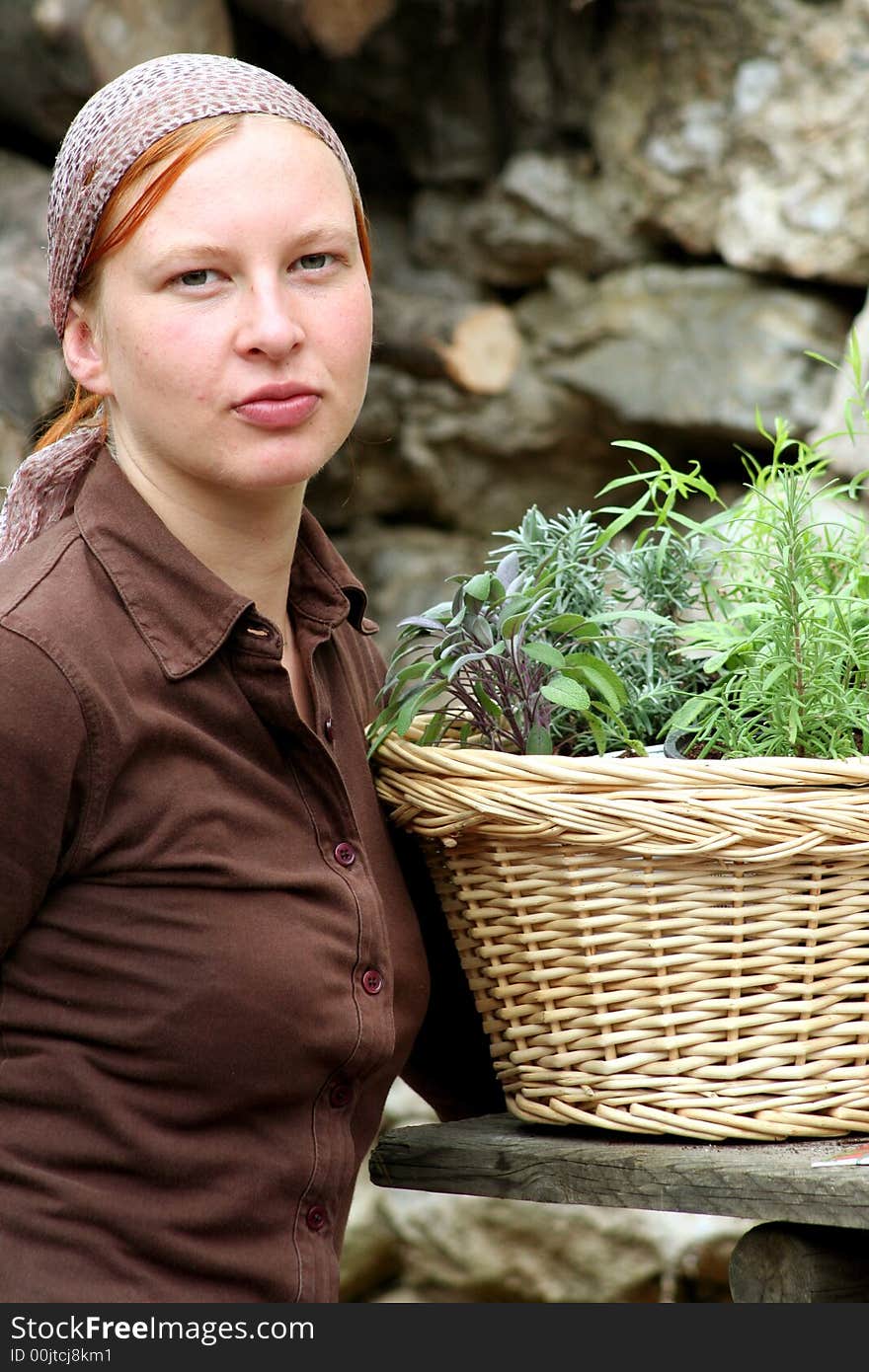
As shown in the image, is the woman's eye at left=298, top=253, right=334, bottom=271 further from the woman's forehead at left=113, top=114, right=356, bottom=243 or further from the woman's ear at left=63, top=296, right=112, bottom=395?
the woman's ear at left=63, top=296, right=112, bottom=395

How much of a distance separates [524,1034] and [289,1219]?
0.63 ft

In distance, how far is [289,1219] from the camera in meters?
0.92

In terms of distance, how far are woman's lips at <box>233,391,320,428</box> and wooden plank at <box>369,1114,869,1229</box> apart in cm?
49

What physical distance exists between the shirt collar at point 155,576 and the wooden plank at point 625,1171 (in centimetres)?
38

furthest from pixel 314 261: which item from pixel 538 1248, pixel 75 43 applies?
pixel 538 1248

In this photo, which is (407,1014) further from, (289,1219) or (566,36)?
(566,36)

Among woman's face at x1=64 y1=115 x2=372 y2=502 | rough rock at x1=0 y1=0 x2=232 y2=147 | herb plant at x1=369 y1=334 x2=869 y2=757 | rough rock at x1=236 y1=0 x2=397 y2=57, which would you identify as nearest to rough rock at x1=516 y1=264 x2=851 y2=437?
rough rock at x1=236 y1=0 x2=397 y2=57

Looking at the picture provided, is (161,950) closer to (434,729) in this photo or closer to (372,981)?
(372,981)

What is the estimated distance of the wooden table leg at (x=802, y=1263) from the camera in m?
0.92

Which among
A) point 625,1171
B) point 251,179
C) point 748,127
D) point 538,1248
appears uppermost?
point 251,179

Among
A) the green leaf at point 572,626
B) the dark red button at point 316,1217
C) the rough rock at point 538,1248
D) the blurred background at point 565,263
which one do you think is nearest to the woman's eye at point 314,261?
the green leaf at point 572,626

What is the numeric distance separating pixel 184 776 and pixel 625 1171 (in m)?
0.36

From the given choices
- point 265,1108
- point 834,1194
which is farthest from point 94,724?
point 834,1194

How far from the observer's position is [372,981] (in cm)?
95
